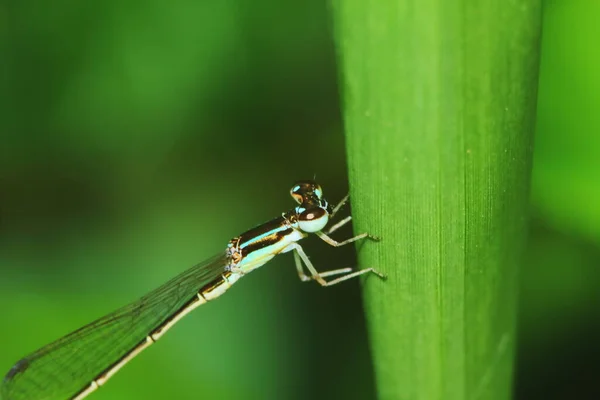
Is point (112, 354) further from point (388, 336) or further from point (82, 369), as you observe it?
point (388, 336)

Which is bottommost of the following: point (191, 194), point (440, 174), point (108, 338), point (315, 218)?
point (108, 338)

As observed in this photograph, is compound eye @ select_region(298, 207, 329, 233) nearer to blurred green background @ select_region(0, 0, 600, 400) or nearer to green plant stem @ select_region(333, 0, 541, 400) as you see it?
blurred green background @ select_region(0, 0, 600, 400)

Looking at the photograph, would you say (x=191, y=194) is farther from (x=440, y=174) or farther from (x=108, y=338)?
(x=440, y=174)

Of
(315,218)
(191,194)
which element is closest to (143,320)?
(191,194)

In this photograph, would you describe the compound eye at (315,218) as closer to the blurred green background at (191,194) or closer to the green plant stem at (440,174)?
the blurred green background at (191,194)

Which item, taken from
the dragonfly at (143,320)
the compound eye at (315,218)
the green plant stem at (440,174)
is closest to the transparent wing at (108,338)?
the dragonfly at (143,320)

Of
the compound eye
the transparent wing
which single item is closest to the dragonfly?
the transparent wing
